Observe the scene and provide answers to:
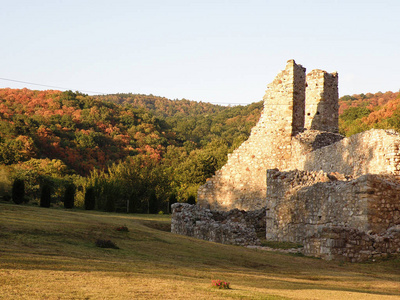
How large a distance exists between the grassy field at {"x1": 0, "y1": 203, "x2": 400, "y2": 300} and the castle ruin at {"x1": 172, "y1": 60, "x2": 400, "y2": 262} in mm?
996

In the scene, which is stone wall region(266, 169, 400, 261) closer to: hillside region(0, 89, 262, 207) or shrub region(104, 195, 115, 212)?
shrub region(104, 195, 115, 212)

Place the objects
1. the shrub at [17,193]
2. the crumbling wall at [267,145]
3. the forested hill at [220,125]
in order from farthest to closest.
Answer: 1. the forested hill at [220,125]
2. the shrub at [17,193]
3. the crumbling wall at [267,145]

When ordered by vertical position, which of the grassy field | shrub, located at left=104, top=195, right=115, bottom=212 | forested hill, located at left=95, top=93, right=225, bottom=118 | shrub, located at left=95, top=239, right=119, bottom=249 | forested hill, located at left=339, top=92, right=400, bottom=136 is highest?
forested hill, located at left=95, top=93, right=225, bottom=118

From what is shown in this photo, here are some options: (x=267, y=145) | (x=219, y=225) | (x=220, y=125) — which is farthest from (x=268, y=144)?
(x=220, y=125)

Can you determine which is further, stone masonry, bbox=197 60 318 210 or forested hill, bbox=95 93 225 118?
forested hill, bbox=95 93 225 118

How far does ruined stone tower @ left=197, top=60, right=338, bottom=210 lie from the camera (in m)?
27.5

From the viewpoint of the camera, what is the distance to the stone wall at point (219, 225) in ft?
56.0

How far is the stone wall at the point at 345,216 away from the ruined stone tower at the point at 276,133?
9035mm

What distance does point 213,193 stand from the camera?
29.9 metres

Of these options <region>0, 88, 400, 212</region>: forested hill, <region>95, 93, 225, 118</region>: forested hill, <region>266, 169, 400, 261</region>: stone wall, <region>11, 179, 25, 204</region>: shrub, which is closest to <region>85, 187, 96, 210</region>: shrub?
<region>0, 88, 400, 212</region>: forested hill

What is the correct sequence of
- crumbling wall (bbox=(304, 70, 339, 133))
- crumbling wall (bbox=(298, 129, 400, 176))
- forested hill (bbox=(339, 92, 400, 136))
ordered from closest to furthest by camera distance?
crumbling wall (bbox=(298, 129, 400, 176)) → crumbling wall (bbox=(304, 70, 339, 133)) → forested hill (bbox=(339, 92, 400, 136))

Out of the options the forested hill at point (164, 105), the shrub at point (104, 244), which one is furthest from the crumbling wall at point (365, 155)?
the forested hill at point (164, 105)

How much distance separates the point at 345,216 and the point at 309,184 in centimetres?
342

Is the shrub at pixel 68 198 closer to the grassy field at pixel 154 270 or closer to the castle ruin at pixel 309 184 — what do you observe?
the castle ruin at pixel 309 184
